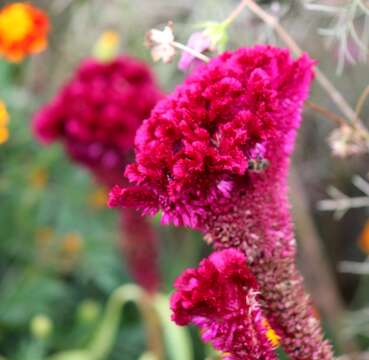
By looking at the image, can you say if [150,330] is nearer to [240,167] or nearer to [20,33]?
[20,33]

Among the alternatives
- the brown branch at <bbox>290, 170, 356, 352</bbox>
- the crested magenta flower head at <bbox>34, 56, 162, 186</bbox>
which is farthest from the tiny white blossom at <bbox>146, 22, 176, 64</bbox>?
the brown branch at <bbox>290, 170, 356, 352</bbox>

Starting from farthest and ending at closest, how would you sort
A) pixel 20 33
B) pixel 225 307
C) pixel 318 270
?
pixel 318 270
pixel 20 33
pixel 225 307

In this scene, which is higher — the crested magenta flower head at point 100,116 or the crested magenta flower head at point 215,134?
the crested magenta flower head at point 100,116

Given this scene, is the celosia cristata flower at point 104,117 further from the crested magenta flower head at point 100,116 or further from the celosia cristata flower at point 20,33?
the celosia cristata flower at point 20,33

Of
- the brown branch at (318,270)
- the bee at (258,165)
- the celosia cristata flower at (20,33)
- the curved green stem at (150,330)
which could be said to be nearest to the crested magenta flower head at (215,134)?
the bee at (258,165)

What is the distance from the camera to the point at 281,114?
0.71 m

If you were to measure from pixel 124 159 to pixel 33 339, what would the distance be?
1.93ft

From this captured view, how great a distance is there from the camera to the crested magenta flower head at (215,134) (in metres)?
0.66

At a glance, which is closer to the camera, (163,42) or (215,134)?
(215,134)

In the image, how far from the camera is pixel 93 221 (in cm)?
210

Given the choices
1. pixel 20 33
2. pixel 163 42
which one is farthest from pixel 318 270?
pixel 163 42

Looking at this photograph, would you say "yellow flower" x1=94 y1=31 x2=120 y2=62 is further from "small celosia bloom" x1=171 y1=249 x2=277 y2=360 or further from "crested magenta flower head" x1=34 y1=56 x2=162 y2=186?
"small celosia bloom" x1=171 y1=249 x2=277 y2=360

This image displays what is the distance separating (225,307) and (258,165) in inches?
5.7

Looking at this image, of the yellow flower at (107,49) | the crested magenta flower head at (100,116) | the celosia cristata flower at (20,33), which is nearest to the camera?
the crested magenta flower head at (100,116)
